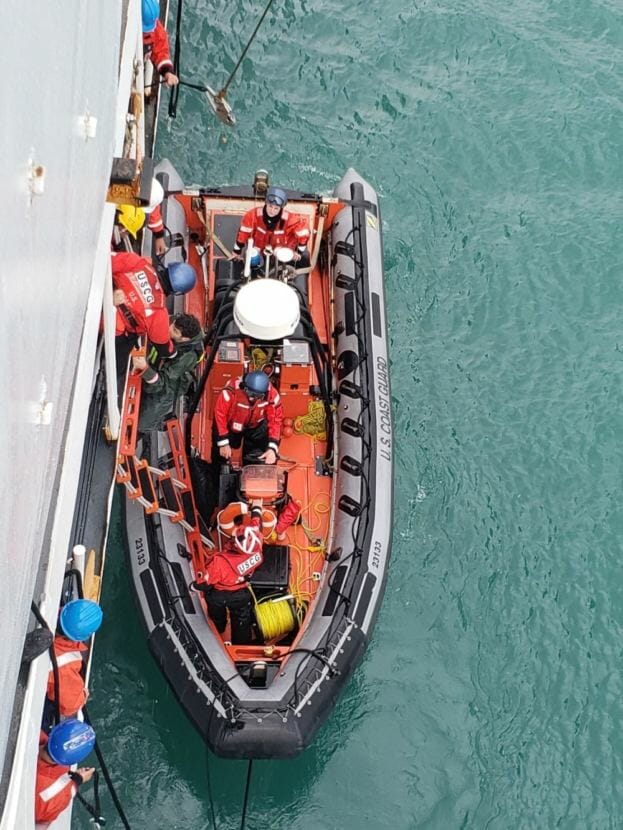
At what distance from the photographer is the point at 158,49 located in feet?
27.8

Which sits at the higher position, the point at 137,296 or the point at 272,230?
the point at 272,230

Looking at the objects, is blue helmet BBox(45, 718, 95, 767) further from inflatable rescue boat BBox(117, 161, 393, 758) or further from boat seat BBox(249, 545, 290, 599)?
boat seat BBox(249, 545, 290, 599)

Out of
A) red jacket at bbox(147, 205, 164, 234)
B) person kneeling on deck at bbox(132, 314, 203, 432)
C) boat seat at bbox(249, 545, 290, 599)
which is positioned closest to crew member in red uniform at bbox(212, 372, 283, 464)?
person kneeling on deck at bbox(132, 314, 203, 432)

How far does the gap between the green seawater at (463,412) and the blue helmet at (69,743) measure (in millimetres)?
2386

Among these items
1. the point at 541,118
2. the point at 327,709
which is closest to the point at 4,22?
the point at 327,709

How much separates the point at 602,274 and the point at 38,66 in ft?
28.3

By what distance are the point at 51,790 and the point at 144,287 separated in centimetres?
301

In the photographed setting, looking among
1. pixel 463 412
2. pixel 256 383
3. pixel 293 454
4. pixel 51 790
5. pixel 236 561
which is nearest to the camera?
pixel 51 790

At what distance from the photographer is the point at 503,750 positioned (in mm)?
7457

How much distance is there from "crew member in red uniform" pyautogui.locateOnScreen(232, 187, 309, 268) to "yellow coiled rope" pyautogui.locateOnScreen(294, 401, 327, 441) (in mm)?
1384

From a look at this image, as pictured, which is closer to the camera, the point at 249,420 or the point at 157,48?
the point at 249,420

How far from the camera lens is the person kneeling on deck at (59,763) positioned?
470 centimetres

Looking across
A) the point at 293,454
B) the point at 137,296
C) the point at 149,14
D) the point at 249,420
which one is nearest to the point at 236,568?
the point at 249,420

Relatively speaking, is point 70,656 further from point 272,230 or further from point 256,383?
point 272,230
